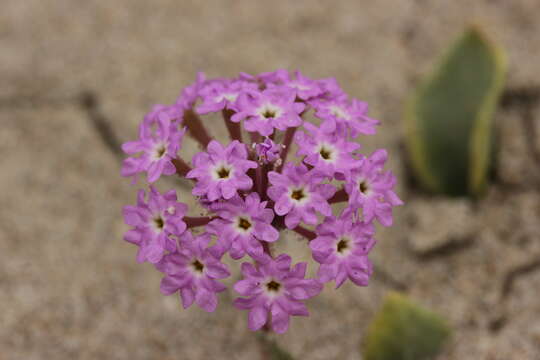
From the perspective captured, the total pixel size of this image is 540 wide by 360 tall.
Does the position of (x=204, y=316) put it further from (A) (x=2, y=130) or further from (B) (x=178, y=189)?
(A) (x=2, y=130)

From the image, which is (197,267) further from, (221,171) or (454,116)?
(454,116)

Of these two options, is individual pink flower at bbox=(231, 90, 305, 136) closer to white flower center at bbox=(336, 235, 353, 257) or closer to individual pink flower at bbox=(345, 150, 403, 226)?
individual pink flower at bbox=(345, 150, 403, 226)

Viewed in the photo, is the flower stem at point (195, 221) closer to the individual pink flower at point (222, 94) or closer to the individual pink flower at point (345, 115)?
the individual pink flower at point (222, 94)

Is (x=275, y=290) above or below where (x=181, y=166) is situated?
below

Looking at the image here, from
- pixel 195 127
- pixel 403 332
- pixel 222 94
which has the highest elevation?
pixel 222 94

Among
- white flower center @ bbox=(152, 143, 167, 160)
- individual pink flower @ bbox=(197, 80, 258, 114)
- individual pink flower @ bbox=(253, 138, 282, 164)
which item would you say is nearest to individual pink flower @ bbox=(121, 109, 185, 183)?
white flower center @ bbox=(152, 143, 167, 160)

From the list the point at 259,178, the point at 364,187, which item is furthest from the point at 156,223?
the point at 364,187

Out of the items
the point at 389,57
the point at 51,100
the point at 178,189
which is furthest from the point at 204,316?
the point at 389,57

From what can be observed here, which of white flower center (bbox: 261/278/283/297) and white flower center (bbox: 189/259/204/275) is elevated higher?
white flower center (bbox: 189/259/204/275)
